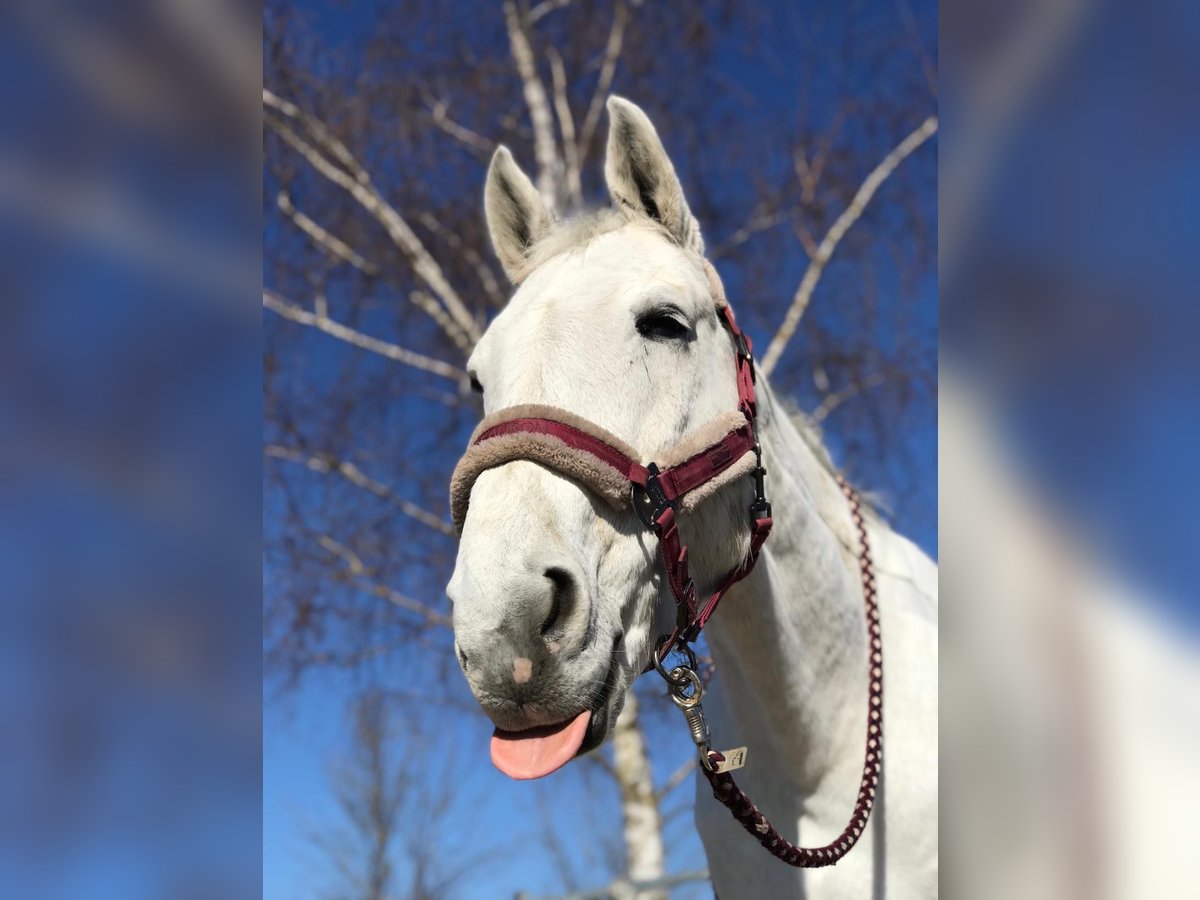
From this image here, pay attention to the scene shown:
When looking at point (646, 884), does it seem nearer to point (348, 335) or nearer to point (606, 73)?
point (348, 335)

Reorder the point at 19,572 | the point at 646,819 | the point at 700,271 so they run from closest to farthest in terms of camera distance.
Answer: the point at 19,572, the point at 700,271, the point at 646,819

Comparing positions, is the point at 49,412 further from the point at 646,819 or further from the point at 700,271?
the point at 646,819

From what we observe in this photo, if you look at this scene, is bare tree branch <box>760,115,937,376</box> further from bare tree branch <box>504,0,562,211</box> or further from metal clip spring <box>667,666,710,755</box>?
metal clip spring <box>667,666,710,755</box>

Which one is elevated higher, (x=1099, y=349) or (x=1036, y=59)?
(x=1036, y=59)

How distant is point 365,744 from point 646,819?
2.23m

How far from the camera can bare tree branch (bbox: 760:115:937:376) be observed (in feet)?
21.9

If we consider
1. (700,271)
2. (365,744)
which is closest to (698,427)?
(700,271)

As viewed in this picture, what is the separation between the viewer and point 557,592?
1514 millimetres

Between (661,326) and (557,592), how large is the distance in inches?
25.9

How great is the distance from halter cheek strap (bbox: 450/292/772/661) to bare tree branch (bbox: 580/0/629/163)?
5957 mm

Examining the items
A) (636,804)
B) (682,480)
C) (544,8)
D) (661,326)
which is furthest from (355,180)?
(682,480)

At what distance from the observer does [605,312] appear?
6.06ft

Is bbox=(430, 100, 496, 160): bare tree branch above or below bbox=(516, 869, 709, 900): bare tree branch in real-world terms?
above

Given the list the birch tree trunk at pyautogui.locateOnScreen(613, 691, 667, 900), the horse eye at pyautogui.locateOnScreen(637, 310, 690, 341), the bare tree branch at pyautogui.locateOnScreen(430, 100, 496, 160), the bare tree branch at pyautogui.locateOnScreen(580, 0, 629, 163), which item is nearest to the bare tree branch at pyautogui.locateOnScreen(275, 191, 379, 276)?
the bare tree branch at pyautogui.locateOnScreen(430, 100, 496, 160)
